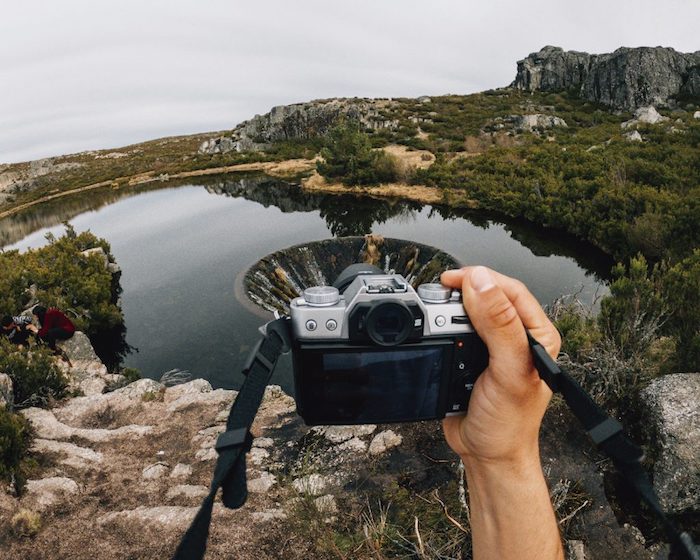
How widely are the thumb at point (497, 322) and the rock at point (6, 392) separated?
6.96 metres

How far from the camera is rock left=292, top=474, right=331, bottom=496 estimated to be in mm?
4281

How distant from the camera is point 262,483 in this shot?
177 inches

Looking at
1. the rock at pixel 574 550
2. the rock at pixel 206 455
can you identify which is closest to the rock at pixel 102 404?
the rock at pixel 206 455

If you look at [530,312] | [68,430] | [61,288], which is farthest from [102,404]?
[530,312]

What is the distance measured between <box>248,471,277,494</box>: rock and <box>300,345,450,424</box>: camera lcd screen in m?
2.87

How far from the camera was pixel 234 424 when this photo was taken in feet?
4.55

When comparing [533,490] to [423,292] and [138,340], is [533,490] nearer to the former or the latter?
[423,292]

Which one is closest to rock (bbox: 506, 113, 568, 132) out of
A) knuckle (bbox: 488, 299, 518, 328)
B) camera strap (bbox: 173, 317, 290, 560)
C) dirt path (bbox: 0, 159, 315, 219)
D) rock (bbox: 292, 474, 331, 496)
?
dirt path (bbox: 0, 159, 315, 219)

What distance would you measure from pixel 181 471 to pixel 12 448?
2.08m

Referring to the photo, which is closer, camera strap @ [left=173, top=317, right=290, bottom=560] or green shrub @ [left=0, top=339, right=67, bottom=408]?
camera strap @ [left=173, top=317, right=290, bottom=560]

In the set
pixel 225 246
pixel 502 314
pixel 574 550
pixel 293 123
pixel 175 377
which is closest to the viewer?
pixel 502 314

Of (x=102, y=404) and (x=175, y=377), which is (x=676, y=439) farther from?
(x=175, y=377)

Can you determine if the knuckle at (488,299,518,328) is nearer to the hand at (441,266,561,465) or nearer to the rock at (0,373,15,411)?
the hand at (441,266,561,465)

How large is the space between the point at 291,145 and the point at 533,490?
171 feet
